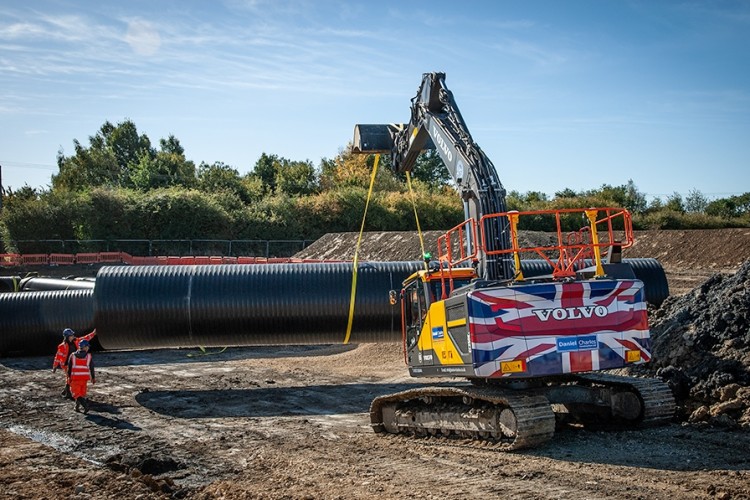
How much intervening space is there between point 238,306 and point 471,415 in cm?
776

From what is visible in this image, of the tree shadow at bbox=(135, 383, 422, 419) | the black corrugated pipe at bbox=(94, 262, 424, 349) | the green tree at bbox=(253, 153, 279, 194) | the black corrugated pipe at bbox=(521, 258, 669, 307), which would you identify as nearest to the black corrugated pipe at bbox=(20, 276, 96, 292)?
the black corrugated pipe at bbox=(94, 262, 424, 349)

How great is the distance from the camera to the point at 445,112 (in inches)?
597

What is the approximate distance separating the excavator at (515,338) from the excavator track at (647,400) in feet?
0.05

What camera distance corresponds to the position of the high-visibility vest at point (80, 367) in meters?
14.6

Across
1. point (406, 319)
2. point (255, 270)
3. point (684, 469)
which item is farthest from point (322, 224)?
point (684, 469)

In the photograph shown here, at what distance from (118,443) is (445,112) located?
27.9 feet

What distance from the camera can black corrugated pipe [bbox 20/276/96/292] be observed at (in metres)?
24.1

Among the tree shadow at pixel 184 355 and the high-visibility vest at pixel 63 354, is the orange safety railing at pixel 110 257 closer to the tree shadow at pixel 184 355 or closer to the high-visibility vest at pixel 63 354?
the tree shadow at pixel 184 355

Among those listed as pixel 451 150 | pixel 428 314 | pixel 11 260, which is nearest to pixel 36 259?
pixel 11 260

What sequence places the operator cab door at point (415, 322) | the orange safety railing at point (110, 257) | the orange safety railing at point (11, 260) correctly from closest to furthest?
the operator cab door at point (415, 322), the orange safety railing at point (11, 260), the orange safety railing at point (110, 257)

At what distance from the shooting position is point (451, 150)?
1399 cm

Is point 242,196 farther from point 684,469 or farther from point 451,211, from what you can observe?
point 684,469

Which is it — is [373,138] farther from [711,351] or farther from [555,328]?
[711,351]

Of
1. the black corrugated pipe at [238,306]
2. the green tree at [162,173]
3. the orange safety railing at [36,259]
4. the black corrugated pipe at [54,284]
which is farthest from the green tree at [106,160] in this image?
the black corrugated pipe at [238,306]
